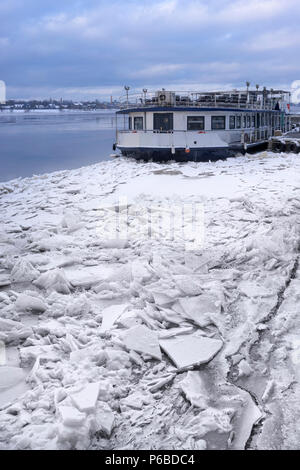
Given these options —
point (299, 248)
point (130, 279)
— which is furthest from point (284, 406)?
point (299, 248)

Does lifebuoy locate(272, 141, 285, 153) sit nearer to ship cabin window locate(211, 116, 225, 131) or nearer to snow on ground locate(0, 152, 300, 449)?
ship cabin window locate(211, 116, 225, 131)

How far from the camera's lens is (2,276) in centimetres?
781

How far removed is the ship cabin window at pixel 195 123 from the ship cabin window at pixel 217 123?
2.61 ft

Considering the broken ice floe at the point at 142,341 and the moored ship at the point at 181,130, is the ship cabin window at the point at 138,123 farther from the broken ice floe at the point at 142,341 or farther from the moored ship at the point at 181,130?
the broken ice floe at the point at 142,341

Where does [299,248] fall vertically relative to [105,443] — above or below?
above

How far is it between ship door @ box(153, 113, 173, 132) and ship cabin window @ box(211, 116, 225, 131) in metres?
2.71

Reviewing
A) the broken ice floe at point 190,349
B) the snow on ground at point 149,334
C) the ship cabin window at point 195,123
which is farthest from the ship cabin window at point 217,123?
the broken ice floe at point 190,349

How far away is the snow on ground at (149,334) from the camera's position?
4.05 metres

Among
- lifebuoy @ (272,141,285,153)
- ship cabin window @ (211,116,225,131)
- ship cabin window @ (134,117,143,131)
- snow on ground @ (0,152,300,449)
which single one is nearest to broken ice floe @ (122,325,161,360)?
snow on ground @ (0,152,300,449)

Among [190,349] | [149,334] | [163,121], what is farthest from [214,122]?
[190,349]

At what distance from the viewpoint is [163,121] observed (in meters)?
24.9

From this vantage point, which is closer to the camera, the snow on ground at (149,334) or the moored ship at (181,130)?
the snow on ground at (149,334)
